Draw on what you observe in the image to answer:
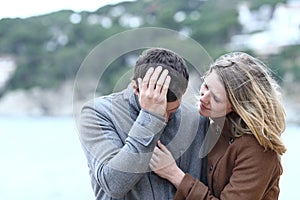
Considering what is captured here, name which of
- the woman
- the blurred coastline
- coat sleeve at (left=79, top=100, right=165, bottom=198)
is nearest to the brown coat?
the woman

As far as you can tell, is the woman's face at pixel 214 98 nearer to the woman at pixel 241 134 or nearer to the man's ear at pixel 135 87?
the woman at pixel 241 134

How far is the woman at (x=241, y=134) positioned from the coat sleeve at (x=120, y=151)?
4.0 inches

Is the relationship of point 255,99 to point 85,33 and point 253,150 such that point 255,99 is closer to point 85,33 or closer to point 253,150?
point 253,150

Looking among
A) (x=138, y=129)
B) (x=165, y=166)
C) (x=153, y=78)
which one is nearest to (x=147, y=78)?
(x=153, y=78)

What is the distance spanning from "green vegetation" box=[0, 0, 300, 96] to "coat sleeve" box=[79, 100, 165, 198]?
4.73 m

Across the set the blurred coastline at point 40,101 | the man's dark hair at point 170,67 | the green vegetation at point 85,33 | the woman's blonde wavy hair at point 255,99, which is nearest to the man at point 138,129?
the man's dark hair at point 170,67

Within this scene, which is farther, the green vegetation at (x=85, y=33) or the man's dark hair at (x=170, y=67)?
the green vegetation at (x=85, y=33)

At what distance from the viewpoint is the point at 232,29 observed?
9.83m

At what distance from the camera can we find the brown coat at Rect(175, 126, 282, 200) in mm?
1354

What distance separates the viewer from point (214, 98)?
1376 millimetres

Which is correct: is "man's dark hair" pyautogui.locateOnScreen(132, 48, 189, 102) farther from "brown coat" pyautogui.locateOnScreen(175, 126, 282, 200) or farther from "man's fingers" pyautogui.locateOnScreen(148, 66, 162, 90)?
"brown coat" pyautogui.locateOnScreen(175, 126, 282, 200)

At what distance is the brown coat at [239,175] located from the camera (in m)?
1.35

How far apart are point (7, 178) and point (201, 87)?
13276 millimetres

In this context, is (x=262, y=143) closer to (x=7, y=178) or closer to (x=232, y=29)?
(x=232, y=29)
